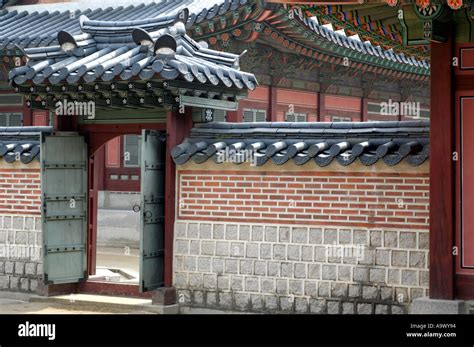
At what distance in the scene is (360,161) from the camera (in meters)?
12.0

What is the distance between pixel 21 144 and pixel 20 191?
0.66 metres

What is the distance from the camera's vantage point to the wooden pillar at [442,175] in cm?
1078

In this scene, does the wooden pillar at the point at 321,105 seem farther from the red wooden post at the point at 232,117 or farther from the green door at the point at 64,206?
the green door at the point at 64,206

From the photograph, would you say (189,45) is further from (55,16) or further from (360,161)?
(55,16)

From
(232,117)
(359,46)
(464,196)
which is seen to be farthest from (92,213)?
(359,46)

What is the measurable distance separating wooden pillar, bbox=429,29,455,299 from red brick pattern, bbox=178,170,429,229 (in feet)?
2.47

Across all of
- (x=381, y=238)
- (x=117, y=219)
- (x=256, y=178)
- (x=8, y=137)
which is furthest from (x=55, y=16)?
(x=381, y=238)

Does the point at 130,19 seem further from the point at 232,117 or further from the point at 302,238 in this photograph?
the point at 302,238

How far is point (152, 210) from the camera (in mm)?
13406

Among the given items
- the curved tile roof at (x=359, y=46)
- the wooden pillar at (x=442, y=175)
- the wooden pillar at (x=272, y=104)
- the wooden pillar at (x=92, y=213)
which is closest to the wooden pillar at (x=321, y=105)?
the curved tile roof at (x=359, y=46)

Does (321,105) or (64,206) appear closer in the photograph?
(64,206)

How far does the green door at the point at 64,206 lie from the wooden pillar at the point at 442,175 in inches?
211

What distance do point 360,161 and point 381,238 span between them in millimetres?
896

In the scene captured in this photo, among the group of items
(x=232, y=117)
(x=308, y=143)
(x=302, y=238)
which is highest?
(x=232, y=117)
